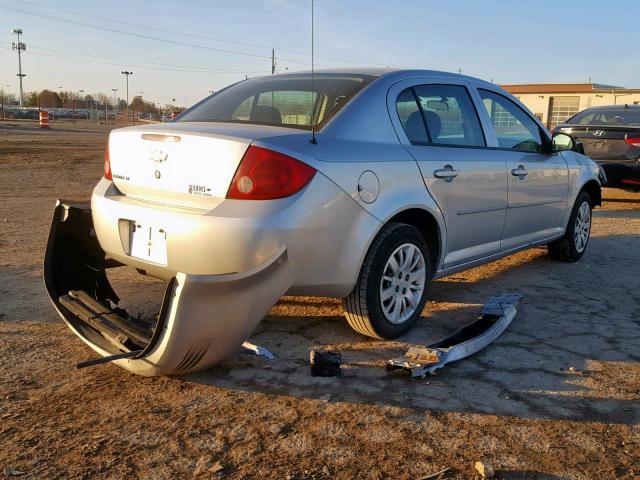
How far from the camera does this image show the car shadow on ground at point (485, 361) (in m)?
2.99

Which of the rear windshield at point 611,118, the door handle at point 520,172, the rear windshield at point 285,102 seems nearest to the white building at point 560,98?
the rear windshield at point 611,118

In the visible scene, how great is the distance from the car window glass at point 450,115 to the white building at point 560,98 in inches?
1666

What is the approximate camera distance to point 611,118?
409 inches

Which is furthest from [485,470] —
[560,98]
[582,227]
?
[560,98]

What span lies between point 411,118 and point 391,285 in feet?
3.61

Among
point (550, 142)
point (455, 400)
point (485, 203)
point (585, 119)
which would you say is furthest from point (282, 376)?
point (585, 119)

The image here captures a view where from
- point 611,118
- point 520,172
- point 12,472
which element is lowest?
point 12,472

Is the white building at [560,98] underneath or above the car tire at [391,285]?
above

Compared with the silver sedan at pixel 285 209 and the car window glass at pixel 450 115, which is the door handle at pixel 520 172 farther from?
the car window glass at pixel 450 115

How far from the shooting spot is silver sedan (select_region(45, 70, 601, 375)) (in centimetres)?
292

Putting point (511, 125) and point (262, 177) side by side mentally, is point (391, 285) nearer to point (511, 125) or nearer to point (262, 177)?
point (262, 177)

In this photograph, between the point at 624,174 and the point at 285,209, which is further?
the point at 624,174

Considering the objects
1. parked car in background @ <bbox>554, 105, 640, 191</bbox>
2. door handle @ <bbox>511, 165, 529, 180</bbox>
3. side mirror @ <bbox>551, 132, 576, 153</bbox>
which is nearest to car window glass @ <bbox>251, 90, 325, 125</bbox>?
door handle @ <bbox>511, 165, 529, 180</bbox>

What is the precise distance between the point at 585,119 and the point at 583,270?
6.20 m
